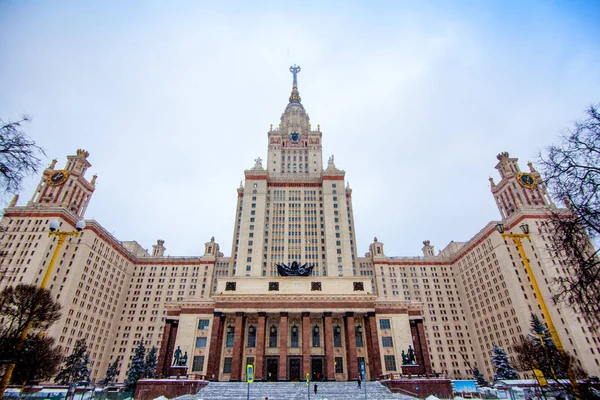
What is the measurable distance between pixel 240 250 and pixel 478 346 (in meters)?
66.3

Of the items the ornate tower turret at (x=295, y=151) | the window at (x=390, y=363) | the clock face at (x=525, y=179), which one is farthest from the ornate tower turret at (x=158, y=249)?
the clock face at (x=525, y=179)

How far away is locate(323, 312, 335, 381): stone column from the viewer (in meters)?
47.0

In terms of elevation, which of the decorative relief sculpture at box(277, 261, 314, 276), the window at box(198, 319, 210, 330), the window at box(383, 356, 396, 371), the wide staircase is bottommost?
the wide staircase

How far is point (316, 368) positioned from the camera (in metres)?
50.6

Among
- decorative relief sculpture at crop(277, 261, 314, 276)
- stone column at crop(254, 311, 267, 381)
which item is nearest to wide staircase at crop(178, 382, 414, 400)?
stone column at crop(254, 311, 267, 381)

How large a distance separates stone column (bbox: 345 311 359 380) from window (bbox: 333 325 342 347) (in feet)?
8.14

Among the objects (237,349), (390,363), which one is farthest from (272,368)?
(390,363)

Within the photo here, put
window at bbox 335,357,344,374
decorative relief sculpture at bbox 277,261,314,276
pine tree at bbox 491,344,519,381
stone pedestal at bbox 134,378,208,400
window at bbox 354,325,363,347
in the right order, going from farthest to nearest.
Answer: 1. decorative relief sculpture at bbox 277,261,314,276
2. pine tree at bbox 491,344,519,381
3. window at bbox 354,325,363,347
4. window at bbox 335,357,344,374
5. stone pedestal at bbox 134,378,208,400

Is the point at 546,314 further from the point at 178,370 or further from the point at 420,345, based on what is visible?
the point at 178,370

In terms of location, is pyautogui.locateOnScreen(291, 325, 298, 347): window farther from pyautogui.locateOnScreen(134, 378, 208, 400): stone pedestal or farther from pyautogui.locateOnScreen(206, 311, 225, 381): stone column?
pyautogui.locateOnScreen(134, 378, 208, 400): stone pedestal

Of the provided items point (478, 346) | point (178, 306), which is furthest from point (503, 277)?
point (178, 306)

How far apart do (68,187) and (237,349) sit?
217 feet

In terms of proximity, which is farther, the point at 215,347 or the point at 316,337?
the point at 316,337

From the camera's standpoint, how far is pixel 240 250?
83250 mm
